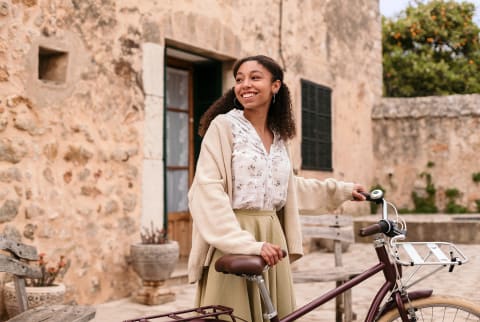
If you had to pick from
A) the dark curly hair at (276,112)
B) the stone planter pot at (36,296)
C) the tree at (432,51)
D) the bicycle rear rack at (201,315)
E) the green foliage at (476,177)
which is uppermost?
the tree at (432,51)

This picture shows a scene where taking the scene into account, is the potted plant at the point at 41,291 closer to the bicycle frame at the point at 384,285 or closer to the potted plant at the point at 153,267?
the potted plant at the point at 153,267

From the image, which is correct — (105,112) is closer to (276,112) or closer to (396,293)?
(276,112)

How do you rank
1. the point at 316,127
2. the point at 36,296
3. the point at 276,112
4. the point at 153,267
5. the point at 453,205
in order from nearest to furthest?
1. the point at 276,112
2. the point at 36,296
3. the point at 153,267
4. the point at 316,127
5. the point at 453,205

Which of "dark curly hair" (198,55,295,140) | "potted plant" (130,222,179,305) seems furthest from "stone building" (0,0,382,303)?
"dark curly hair" (198,55,295,140)

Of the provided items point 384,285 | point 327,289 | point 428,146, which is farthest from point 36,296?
point 428,146

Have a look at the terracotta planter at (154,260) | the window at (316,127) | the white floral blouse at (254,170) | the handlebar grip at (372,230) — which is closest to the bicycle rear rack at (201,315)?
the white floral blouse at (254,170)

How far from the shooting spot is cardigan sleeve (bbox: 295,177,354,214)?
264cm

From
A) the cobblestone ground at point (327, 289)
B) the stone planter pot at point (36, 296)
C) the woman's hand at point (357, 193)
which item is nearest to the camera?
the woman's hand at point (357, 193)

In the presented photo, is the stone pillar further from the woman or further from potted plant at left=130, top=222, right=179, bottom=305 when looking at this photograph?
the woman

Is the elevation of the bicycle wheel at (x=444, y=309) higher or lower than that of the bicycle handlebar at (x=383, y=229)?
lower

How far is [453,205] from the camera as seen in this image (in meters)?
10.8

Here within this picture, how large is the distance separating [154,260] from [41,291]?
1220 mm

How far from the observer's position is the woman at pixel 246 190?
220 cm

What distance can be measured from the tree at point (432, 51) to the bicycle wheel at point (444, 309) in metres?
15.4
